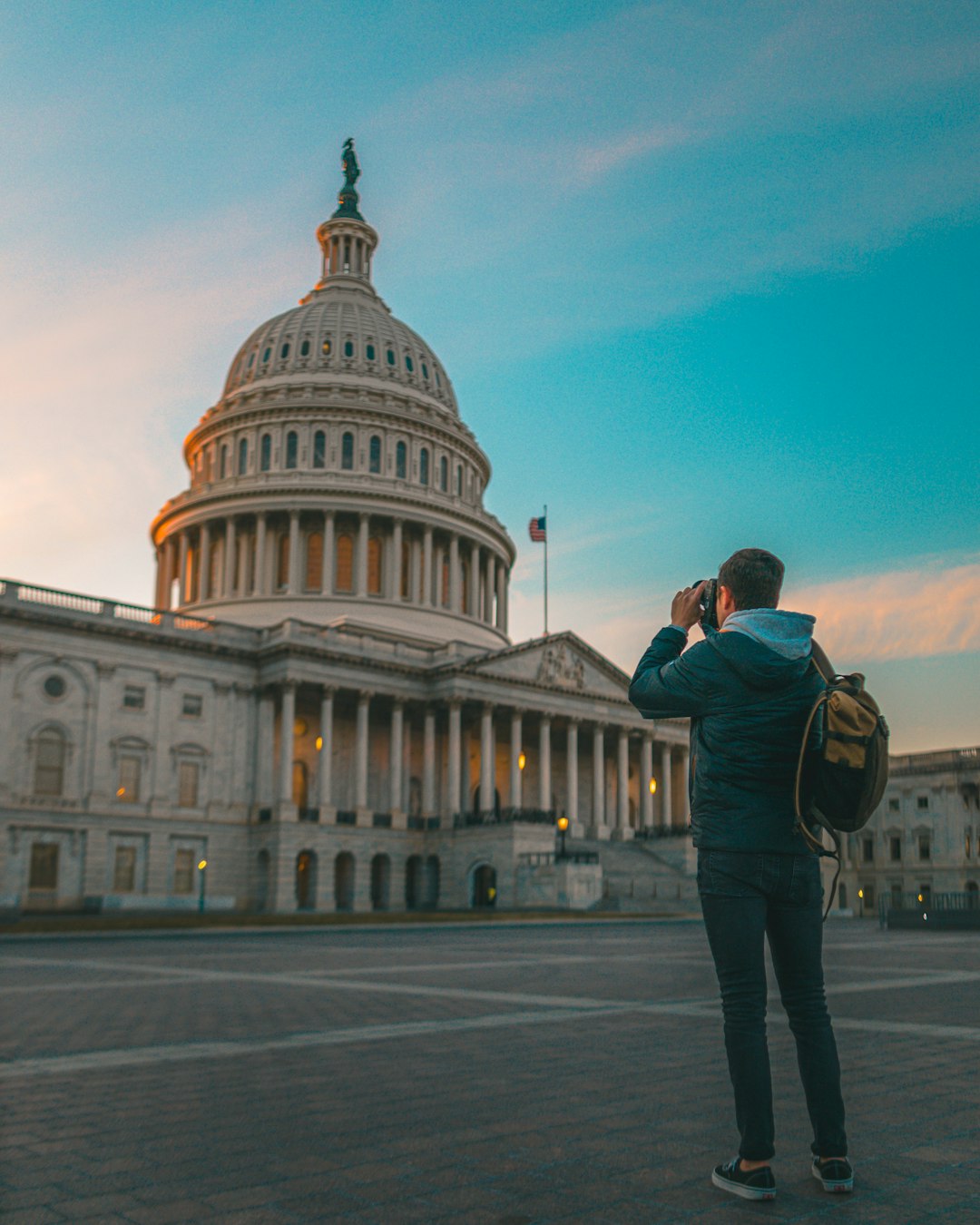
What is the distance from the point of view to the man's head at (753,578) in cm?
575

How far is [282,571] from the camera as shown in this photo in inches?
3302

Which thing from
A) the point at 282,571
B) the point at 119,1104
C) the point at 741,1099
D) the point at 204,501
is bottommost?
the point at 119,1104

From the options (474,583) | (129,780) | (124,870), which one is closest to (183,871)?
(124,870)

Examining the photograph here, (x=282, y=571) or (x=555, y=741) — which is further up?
(x=282, y=571)

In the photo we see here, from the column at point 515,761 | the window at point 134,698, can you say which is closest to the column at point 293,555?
the column at point 515,761

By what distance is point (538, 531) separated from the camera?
3280 inches

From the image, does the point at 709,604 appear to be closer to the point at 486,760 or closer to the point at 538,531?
the point at 486,760

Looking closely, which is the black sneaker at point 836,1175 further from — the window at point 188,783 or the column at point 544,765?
the column at point 544,765

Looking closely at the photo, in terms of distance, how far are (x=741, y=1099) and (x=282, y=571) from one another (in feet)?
264

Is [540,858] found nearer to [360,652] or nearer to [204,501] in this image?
[360,652]

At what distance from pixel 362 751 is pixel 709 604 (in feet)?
213

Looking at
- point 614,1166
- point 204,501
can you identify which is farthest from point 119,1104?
point 204,501

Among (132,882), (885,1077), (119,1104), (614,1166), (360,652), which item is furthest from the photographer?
(360,652)

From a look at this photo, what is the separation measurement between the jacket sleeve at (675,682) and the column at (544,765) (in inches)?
2740
